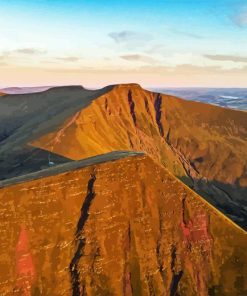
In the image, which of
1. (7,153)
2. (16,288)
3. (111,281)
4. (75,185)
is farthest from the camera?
(7,153)

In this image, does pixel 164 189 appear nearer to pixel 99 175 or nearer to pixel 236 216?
pixel 99 175

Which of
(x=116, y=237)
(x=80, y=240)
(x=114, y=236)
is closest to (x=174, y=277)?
(x=116, y=237)

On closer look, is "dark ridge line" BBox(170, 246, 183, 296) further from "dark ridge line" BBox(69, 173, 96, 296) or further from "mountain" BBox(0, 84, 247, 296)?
"dark ridge line" BBox(69, 173, 96, 296)

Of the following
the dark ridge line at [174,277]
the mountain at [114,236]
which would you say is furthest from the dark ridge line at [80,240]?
the dark ridge line at [174,277]

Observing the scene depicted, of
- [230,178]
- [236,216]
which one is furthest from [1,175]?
[230,178]

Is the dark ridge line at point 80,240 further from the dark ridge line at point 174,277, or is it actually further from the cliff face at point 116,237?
the dark ridge line at point 174,277

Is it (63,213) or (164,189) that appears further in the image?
(164,189)

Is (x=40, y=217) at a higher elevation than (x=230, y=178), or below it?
higher
